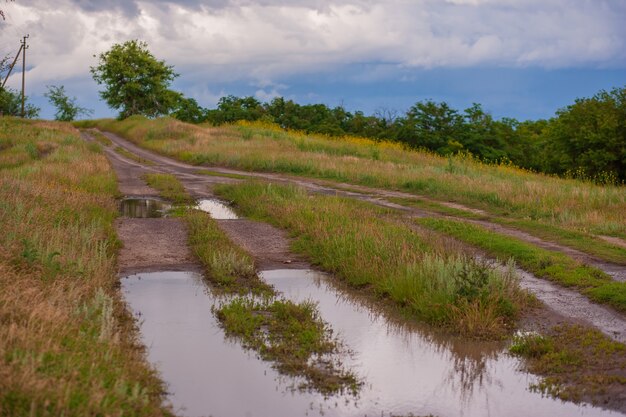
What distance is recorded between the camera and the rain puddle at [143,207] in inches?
651

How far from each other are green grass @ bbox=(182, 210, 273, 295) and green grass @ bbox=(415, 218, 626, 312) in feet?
14.6

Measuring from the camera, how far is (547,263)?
448 inches

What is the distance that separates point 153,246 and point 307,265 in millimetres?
3136

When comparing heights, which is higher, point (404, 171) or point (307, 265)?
point (404, 171)

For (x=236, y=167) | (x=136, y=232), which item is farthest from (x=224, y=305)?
(x=236, y=167)

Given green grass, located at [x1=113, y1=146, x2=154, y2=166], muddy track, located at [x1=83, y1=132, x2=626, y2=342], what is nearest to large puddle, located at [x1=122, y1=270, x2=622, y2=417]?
muddy track, located at [x1=83, y1=132, x2=626, y2=342]

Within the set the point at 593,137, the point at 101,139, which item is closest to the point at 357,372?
the point at 593,137

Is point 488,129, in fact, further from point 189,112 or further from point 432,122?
point 189,112

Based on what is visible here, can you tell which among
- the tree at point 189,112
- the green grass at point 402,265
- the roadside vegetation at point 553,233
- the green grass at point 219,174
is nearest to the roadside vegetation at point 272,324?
the green grass at point 402,265

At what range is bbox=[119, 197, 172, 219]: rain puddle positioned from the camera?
16.5m

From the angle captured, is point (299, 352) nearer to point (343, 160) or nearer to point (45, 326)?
point (45, 326)

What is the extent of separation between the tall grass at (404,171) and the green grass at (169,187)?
5.30 m

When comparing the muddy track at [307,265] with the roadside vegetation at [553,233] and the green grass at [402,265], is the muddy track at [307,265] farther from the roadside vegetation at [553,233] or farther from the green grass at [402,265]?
the green grass at [402,265]

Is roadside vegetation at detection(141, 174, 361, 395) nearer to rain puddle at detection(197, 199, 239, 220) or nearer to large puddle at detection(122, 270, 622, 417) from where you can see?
large puddle at detection(122, 270, 622, 417)
